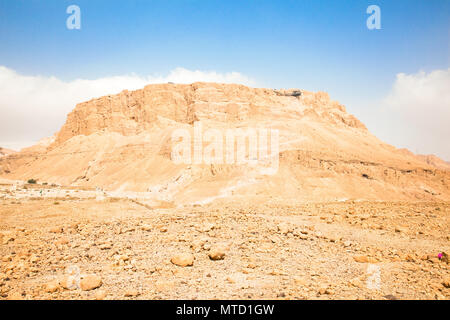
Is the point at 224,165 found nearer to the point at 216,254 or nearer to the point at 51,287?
the point at 216,254

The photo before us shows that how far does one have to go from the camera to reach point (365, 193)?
2870cm

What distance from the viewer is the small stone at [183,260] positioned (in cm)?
582

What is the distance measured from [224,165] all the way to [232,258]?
90.3 feet

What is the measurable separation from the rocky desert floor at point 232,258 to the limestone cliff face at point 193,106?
54247 millimetres

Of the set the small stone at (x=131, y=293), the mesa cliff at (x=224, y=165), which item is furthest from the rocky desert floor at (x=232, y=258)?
the mesa cliff at (x=224, y=165)

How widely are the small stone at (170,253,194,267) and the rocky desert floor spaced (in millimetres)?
21

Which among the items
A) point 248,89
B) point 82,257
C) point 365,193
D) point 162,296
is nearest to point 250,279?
point 162,296

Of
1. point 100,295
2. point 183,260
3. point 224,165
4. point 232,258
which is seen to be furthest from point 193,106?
point 100,295

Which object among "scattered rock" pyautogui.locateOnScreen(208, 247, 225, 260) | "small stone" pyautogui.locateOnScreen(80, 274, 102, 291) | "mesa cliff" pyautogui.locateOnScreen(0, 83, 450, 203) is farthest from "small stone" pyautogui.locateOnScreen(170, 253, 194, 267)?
"mesa cliff" pyautogui.locateOnScreen(0, 83, 450, 203)

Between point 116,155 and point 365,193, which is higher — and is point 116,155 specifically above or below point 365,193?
above

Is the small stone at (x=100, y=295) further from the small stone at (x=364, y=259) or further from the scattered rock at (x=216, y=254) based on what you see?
the small stone at (x=364, y=259)

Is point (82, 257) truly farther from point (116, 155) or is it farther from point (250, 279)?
point (116, 155)

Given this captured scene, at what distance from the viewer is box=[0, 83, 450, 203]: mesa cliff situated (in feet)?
96.8
